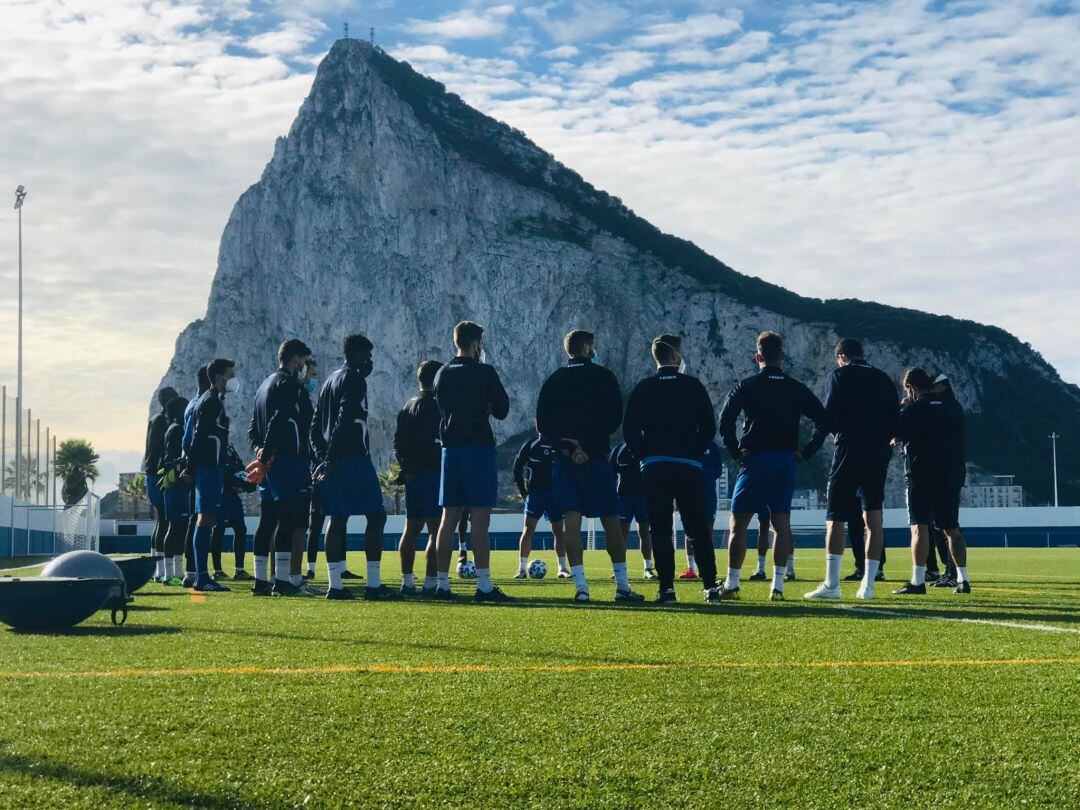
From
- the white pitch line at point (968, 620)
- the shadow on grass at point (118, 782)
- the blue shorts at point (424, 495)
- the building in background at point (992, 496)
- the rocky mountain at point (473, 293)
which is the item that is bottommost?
the building in background at point (992, 496)

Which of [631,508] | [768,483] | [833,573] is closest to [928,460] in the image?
[833,573]

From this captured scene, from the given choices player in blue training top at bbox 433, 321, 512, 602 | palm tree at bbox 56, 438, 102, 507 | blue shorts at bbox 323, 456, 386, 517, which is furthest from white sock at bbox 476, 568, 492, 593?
palm tree at bbox 56, 438, 102, 507

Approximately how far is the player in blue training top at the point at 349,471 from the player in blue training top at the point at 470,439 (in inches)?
28.9

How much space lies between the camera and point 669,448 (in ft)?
26.8

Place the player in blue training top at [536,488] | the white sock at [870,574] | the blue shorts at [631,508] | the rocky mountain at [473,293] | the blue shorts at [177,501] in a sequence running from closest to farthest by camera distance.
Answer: the white sock at [870,574]
the player in blue training top at [536,488]
the blue shorts at [177,501]
the blue shorts at [631,508]
the rocky mountain at [473,293]

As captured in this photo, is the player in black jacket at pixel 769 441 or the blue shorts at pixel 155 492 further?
the blue shorts at pixel 155 492

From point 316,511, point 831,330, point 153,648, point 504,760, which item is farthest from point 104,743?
point 831,330

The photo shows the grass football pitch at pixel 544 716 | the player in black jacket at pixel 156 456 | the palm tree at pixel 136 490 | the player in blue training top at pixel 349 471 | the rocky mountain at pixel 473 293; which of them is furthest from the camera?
the rocky mountain at pixel 473 293

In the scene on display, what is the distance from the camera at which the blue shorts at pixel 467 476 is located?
28.1 feet

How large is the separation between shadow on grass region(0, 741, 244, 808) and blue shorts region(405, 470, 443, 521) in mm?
7441

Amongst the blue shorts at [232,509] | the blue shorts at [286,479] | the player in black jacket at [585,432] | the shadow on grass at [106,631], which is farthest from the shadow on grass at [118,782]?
the blue shorts at [232,509]

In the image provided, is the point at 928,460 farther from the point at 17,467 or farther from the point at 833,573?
the point at 17,467

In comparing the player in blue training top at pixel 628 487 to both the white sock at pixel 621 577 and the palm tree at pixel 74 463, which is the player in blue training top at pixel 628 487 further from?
the palm tree at pixel 74 463

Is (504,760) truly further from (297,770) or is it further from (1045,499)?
(1045,499)
